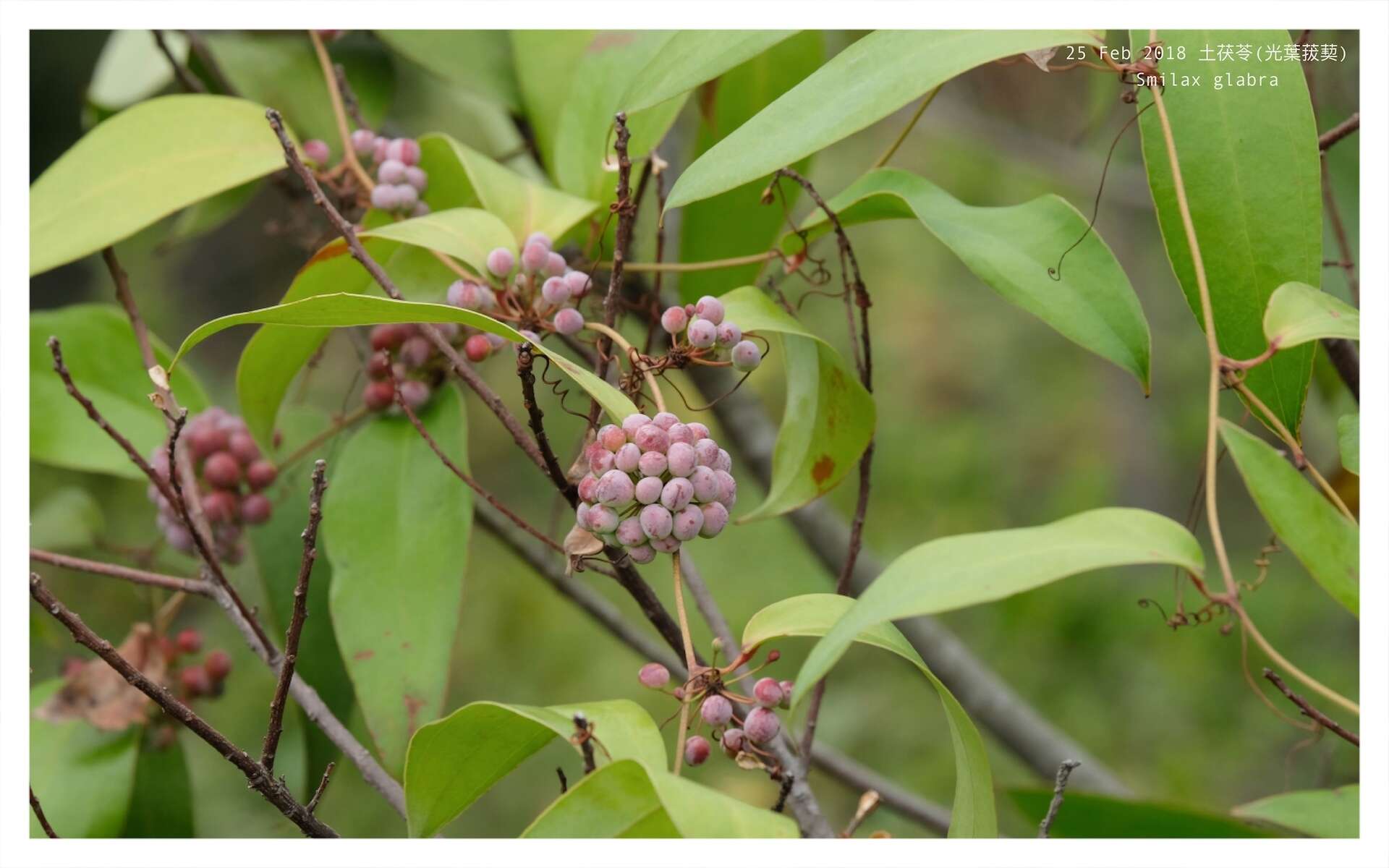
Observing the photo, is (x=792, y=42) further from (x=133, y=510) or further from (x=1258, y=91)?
(x=133, y=510)

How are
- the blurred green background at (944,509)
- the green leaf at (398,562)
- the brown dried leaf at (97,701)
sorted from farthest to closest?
the blurred green background at (944,509) < the brown dried leaf at (97,701) < the green leaf at (398,562)

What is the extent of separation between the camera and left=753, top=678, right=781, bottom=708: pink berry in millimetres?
390

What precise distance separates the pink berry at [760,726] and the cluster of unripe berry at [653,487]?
6 centimetres

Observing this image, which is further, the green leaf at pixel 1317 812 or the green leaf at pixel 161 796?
the green leaf at pixel 161 796

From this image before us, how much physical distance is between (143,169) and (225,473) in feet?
0.56

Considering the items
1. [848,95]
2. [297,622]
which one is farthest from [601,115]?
[297,622]

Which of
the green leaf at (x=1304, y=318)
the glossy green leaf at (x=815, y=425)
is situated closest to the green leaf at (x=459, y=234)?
the glossy green leaf at (x=815, y=425)

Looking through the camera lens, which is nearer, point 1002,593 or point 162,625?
point 1002,593

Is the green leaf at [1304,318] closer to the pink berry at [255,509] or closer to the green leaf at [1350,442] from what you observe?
the green leaf at [1350,442]

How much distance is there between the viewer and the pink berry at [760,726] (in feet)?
1.24

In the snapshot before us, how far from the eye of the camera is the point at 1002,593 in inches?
12.1
